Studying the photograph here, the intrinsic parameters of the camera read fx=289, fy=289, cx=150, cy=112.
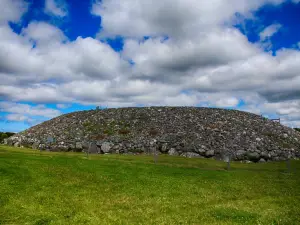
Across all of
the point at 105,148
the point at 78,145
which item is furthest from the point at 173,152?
the point at 78,145

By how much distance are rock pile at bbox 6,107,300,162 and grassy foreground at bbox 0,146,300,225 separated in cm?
2306

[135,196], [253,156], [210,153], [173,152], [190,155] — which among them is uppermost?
[173,152]

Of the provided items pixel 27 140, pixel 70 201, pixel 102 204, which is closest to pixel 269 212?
pixel 102 204

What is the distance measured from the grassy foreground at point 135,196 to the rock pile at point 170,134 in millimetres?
23065

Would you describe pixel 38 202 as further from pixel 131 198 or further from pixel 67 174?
pixel 67 174

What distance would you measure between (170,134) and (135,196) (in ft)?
147

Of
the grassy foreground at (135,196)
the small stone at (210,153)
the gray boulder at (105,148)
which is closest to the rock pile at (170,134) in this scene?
the small stone at (210,153)

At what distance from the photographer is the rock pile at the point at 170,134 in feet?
199

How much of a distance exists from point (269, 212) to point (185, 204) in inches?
225

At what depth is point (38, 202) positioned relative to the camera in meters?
20.0

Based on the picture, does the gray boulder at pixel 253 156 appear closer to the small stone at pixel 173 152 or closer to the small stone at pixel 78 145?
the small stone at pixel 173 152

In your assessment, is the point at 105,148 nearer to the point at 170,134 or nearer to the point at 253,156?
the point at 170,134

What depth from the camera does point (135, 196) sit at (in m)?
23.1

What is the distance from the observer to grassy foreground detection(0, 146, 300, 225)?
680 inches
